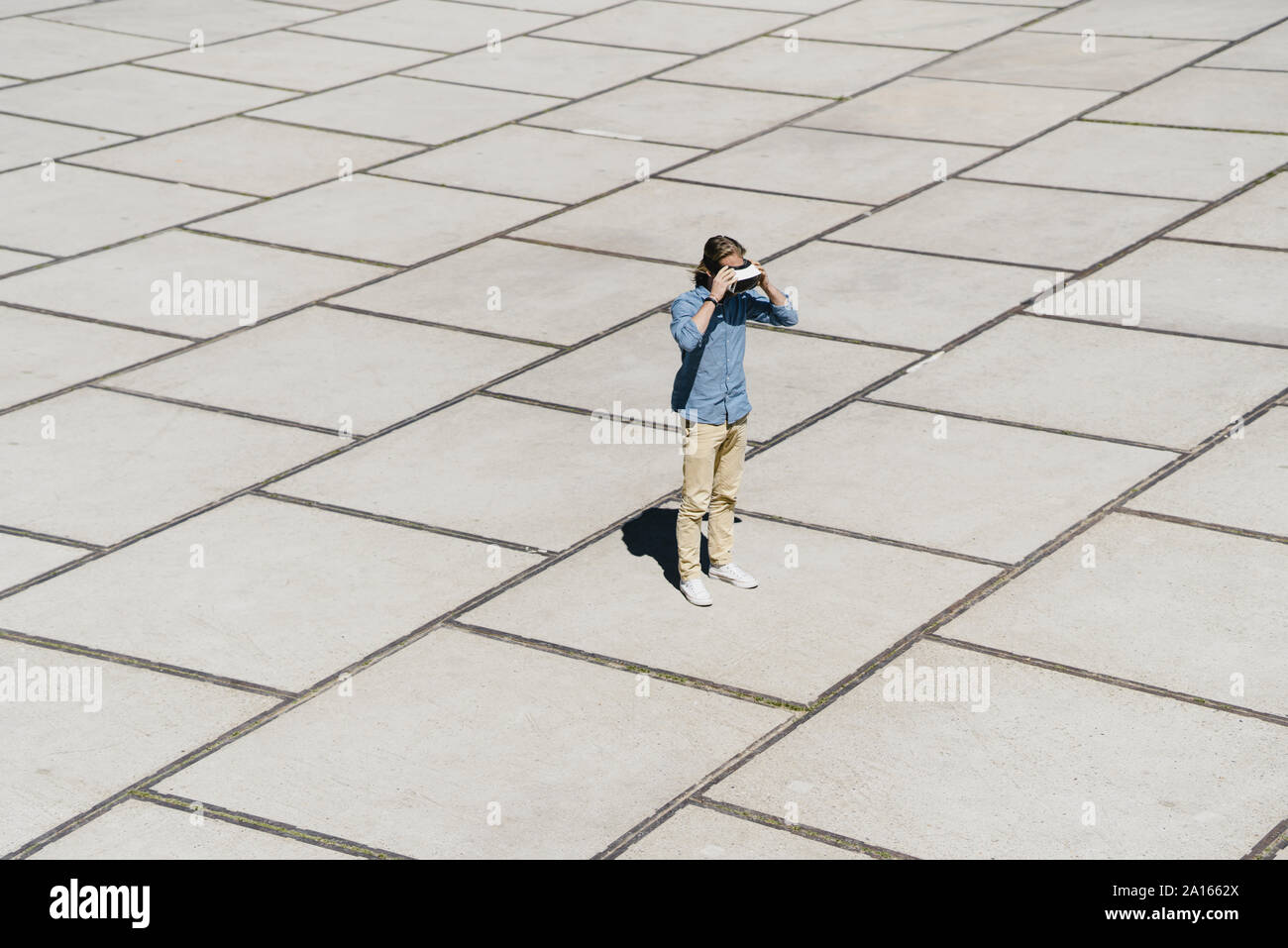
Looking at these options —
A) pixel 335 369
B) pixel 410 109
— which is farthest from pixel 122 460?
pixel 410 109

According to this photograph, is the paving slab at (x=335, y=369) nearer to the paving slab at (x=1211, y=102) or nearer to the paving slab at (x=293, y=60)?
the paving slab at (x=293, y=60)

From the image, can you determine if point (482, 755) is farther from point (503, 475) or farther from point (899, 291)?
point (899, 291)

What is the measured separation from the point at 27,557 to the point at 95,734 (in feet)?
5.86

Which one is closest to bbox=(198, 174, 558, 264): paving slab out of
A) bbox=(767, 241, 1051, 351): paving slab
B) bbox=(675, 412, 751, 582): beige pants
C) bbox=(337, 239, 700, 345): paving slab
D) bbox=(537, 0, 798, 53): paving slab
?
bbox=(337, 239, 700, 345): paving slab

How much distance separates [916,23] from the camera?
19125mm

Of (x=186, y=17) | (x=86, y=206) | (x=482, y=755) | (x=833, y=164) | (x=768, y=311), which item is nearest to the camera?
(x=482, y=755)

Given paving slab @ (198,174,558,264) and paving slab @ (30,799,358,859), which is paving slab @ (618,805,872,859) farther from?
paving slab @ (198,174,558,264)

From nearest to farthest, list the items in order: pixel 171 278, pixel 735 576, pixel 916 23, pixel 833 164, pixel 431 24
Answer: pixel 735 576 < pixel 171 278 < pixel 833 164 < pixel 916 23 < pixel 431 24

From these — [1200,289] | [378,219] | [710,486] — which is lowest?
[710,486]

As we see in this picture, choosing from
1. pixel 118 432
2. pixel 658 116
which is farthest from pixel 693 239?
pixel 118 432

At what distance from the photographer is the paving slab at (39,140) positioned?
1477 centimetres

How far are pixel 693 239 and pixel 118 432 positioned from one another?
15.4ft

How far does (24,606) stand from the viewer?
779 cm

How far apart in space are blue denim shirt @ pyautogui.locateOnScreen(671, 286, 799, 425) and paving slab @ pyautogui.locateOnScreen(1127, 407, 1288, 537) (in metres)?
2.30
